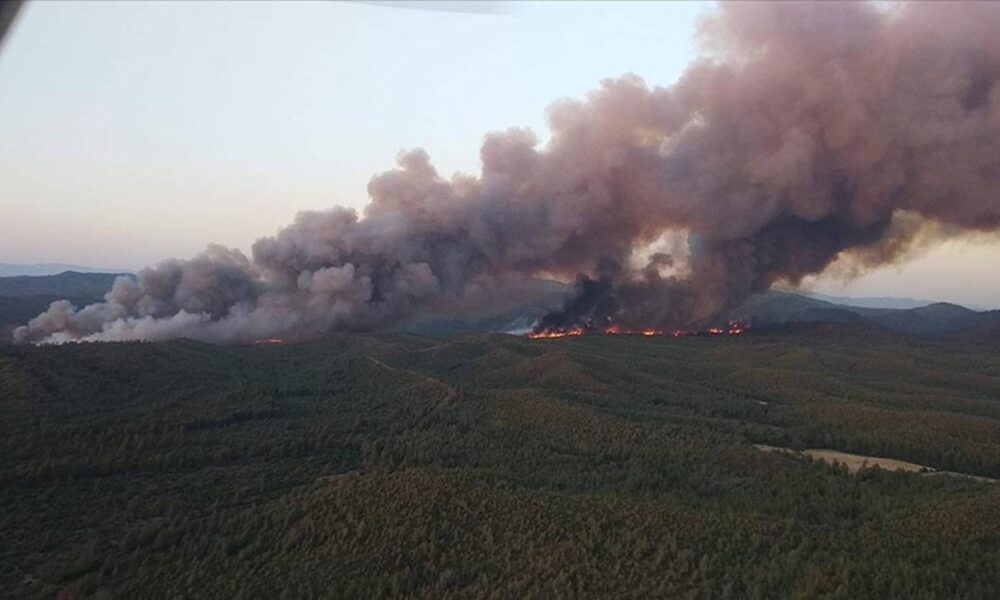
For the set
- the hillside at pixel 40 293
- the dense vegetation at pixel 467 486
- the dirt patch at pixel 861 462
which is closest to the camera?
the dense vegetation at pixel 467 486

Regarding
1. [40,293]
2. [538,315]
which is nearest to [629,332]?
[538,315]

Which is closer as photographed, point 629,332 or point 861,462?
point 861,462

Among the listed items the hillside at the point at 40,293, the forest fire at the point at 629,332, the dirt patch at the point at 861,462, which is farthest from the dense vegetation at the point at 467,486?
the forest fire at the point at 629,332

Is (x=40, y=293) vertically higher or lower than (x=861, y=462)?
higher

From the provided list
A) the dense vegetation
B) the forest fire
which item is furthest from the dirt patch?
the forest fire

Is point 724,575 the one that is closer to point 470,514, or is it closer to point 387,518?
point 470,514

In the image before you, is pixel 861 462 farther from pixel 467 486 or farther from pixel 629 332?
pixel 629 332

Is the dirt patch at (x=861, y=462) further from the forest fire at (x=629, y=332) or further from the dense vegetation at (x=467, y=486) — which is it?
the forest fire at (x=629, y=332)

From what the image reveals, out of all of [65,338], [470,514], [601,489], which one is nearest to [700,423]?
[601,489]

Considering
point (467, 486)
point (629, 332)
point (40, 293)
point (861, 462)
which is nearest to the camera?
point (467, 486)
